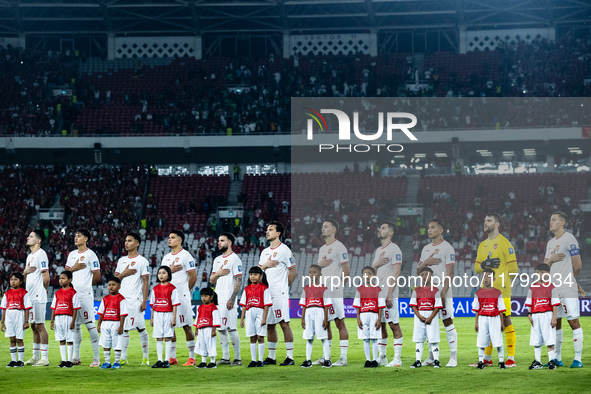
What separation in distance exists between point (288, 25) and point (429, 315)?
3874 cm

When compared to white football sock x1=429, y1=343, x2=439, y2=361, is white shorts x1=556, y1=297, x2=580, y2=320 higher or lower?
higher

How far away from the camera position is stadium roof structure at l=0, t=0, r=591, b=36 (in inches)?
1850

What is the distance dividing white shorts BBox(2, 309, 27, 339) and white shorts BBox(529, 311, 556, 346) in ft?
29.0

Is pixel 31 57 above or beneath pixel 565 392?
above

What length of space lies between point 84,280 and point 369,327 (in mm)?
5178

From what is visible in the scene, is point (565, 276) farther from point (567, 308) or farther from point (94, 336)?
point (94, 336)

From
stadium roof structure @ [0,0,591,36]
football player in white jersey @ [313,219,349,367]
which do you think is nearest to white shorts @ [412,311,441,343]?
football player in white jersey @ [313,219,349,367]

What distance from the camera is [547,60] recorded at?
155 feet

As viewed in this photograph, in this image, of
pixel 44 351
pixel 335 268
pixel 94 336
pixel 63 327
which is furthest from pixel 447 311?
pixel 44 351

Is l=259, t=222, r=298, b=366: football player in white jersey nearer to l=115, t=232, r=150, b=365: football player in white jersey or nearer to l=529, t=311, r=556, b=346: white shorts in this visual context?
l=115, t=232, r=150, b=365: football player in white jersey

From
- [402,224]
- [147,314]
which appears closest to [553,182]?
[402,224]

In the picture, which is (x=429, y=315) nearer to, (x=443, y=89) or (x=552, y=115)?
(x=552, y=115)

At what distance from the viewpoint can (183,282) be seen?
590 inches

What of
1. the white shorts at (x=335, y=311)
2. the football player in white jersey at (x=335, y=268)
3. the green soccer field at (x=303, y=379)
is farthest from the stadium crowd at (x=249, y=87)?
the green soccer field at (x=303, y=379)
